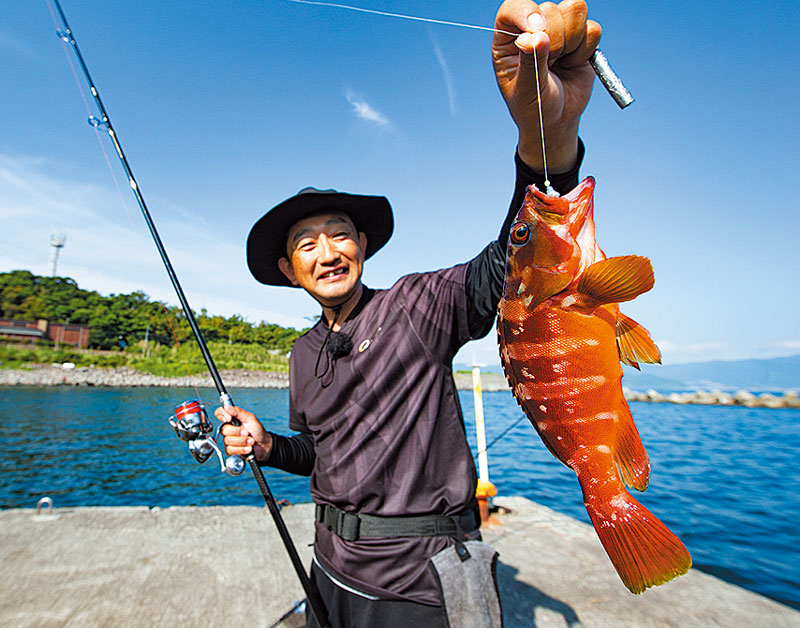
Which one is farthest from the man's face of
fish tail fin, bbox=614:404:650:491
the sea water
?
the sea water

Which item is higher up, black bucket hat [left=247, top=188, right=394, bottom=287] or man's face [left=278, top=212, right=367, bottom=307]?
black bucket hat [left=247, top=188, right=394, bottom=287]

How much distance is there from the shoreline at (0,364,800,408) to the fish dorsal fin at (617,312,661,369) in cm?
4039

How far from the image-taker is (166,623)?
2979 mm

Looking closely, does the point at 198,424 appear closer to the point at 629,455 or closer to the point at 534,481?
the point at 629,455

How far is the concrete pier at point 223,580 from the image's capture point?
10.1 ft

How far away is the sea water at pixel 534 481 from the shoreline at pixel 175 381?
62.9ft

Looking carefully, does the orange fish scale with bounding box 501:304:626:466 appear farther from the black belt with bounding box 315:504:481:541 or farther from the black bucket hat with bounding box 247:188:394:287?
the black bucket hat with bounding box 247:188:394:287

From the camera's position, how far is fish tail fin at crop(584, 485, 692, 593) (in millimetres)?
864

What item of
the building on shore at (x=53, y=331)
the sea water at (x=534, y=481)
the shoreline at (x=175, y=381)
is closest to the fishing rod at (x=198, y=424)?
the sea water at (x=534, y=481)

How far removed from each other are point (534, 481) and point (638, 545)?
1328 centimetres

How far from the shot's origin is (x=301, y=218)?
7.13 ft

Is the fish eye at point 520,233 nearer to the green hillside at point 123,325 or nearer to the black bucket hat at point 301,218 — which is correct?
the black bucket hat at point 301,218

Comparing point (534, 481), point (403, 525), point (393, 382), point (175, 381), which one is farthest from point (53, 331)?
point (403, 525)

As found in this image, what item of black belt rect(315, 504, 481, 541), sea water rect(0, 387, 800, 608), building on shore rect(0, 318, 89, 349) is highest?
building on shore rect(0, 318, 89, 349)
